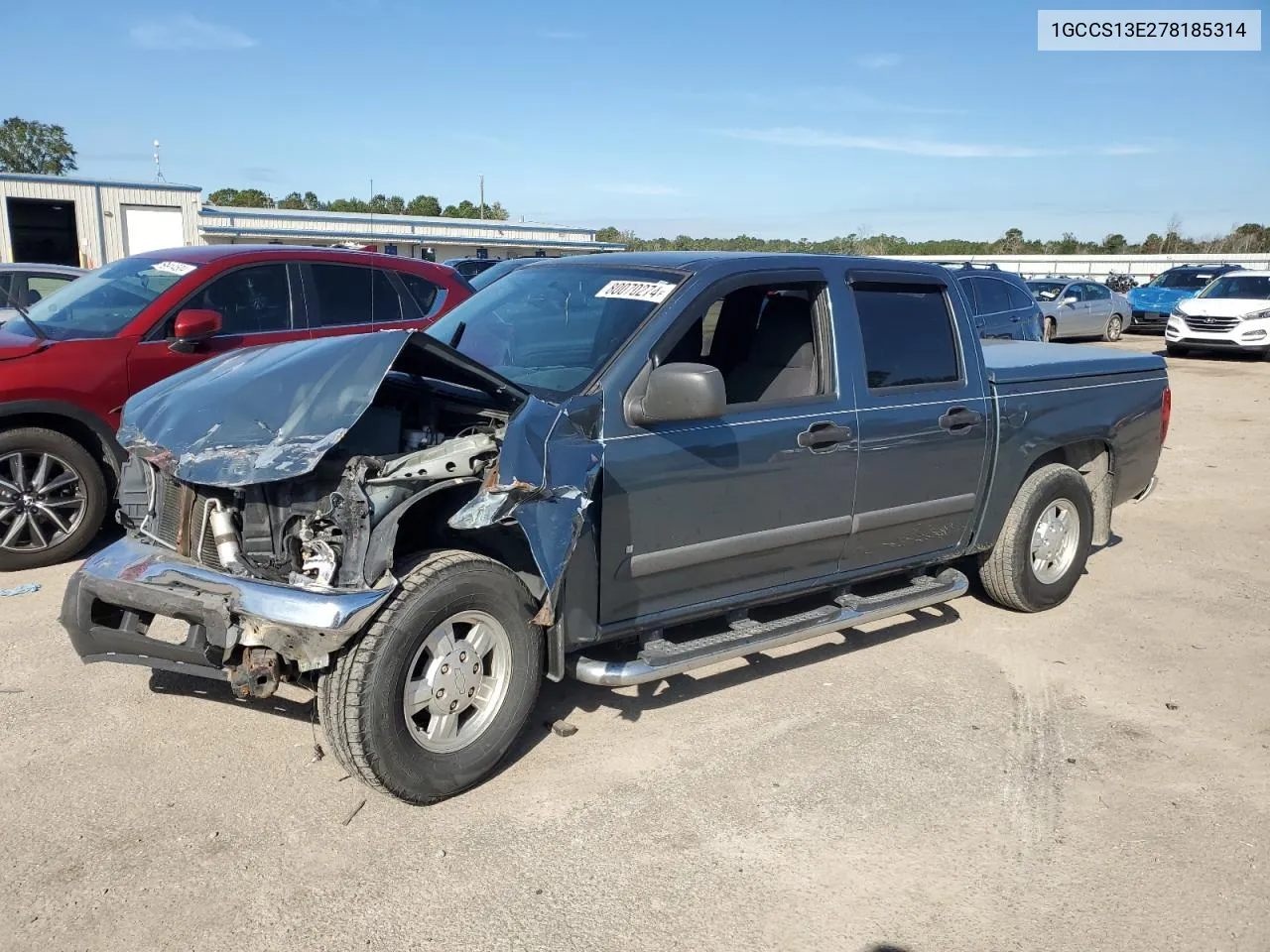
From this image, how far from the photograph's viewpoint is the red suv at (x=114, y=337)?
583cm

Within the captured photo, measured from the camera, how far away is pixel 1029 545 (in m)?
5.56

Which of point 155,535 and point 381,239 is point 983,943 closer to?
point 155,535

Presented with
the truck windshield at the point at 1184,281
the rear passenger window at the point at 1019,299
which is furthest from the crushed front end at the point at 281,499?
the truck windshield at the point at 1184,281

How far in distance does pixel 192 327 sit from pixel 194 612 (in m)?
3.33

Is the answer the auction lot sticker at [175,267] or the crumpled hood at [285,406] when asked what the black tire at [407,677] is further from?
the auction lot sticker at [175,267]

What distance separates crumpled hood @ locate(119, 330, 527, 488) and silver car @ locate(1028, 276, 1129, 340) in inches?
803

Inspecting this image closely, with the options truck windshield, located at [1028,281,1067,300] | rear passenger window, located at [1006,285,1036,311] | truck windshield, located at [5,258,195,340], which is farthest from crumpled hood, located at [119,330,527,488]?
truck windshield, located at [1028,281,1067,300]

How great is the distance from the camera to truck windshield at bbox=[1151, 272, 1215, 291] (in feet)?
85.0

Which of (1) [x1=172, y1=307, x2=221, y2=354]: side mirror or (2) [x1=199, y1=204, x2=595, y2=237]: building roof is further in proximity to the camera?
(2) [x1=199, y1=204, x2=595, y2=237]: building roof

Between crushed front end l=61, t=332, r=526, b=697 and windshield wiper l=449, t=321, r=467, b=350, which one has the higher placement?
windshield wiper l=449, t=321, r=467, b=350

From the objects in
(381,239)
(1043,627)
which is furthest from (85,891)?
(381,239)

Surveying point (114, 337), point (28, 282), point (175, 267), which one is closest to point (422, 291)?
point (175, 267)

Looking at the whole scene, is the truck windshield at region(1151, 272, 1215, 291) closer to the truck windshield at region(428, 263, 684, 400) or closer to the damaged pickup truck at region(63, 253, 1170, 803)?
the damaged pickup truck at region(63, 253, 1170, 803)

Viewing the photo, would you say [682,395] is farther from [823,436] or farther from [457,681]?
[457,681]
